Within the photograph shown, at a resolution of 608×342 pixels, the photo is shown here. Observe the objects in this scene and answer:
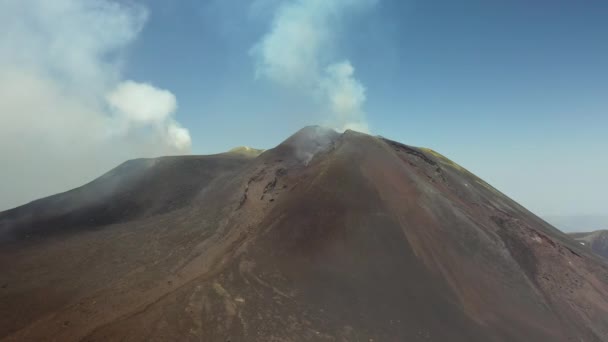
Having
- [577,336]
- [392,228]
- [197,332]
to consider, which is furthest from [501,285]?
[197,332]

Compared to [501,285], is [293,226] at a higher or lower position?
higher

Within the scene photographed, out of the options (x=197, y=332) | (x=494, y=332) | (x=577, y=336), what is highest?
(x=197, y=332)

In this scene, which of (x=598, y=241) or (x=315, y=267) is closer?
(x=315, y=267)

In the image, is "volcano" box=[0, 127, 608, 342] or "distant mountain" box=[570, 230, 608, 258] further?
"distant mountain" box=[570, 230, 608, 258]

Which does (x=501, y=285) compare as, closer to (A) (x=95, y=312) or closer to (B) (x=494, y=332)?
(B) (x=494, y=332)

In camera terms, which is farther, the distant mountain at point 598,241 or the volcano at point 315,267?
the distant mountain at point 598,241

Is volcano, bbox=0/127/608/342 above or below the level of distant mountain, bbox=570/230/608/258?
above

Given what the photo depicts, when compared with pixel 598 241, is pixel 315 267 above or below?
above

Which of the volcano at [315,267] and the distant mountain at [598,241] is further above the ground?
the volcano at [315,267]
